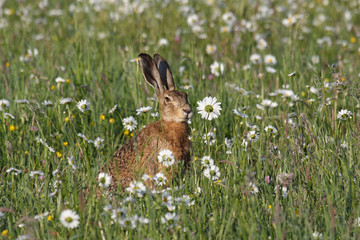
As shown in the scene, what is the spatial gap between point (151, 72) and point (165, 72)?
9.2 inches

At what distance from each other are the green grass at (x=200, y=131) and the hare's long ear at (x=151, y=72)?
149mm

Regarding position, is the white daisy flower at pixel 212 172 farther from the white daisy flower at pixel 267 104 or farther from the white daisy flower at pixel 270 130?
the white daisy flower at pixel 267 104

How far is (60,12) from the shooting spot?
31.1ft

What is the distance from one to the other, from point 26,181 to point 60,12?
232 inches

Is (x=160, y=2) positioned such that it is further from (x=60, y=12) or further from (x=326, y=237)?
(x=326, y=237)

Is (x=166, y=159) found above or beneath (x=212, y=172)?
above

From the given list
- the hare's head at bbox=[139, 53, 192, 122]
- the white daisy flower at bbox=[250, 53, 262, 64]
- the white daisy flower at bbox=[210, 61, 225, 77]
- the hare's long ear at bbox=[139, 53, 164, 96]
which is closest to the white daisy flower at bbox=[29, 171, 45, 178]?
the hare's head at bbox=[139, 53, 192, 122]

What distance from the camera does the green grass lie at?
134 inches

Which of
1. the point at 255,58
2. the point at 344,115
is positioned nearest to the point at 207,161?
the point at 344,115

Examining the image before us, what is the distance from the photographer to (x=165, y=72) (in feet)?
17.8

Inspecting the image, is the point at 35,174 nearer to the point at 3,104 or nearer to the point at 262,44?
the point at 3,104

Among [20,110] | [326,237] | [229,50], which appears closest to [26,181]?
[20,110]

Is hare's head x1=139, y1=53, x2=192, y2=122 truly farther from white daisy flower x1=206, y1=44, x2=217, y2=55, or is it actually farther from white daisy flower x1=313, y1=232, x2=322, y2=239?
white daisy flower x1=206, y1=44, x2=217, y2=55

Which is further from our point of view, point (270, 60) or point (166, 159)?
point (270, 60)
